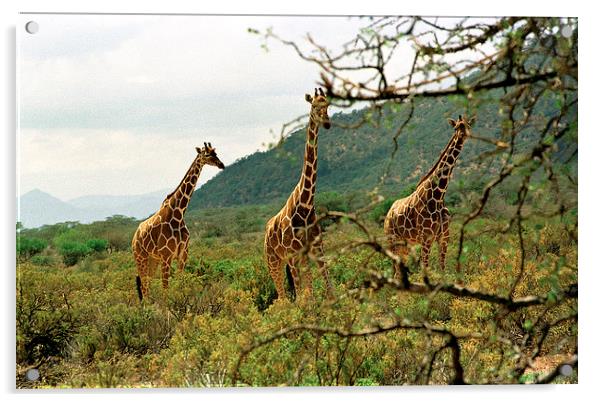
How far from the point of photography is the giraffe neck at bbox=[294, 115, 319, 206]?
4.89 meters

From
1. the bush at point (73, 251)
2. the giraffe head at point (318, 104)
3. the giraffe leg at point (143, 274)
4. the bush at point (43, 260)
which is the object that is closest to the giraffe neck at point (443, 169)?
the giraffe head at point (318, 104)

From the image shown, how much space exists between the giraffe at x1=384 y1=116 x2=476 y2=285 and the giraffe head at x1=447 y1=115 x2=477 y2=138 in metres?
0.07

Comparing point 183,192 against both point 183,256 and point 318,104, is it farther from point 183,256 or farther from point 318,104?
point 318,104

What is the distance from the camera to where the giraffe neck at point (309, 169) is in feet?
16.0

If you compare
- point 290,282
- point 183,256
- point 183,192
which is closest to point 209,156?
point 183,192

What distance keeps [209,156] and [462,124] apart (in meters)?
1.45

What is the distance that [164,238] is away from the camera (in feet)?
16.7

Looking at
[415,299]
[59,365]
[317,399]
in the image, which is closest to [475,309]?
[415,299]

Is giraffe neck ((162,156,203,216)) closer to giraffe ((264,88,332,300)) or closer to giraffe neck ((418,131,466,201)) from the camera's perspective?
giraffe ((264,88,332,300))

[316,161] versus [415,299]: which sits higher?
[316,161]

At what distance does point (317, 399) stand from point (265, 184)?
1221 millimetres

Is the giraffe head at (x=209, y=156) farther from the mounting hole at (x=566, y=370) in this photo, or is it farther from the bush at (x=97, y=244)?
the mounting hole at (x=566, y=370)

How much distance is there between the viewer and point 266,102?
474 cm
